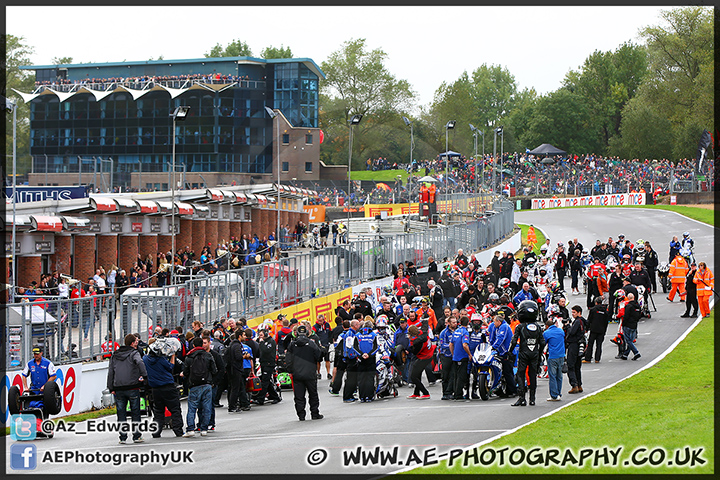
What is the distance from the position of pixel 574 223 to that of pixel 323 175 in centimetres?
4331

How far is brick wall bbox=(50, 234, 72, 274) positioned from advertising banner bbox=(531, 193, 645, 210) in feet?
148

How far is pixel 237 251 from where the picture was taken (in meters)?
39.8

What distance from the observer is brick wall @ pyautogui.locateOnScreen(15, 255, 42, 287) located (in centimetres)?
2986

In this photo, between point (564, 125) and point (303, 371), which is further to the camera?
point (564, 125)

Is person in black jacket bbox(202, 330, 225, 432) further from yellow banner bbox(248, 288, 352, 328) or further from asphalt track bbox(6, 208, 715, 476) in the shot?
yellow banner bbox(248, 288, 352, 328)

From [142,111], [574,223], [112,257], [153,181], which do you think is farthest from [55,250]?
[142,111]

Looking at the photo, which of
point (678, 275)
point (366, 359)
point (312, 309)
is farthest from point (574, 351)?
point (312, 309)

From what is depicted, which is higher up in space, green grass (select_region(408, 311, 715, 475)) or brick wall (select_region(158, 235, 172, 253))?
brick wall (select_region(158, 235, 172, 253))

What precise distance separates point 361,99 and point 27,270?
91667 millimetres

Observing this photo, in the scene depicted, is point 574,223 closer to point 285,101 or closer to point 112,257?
point 112,257

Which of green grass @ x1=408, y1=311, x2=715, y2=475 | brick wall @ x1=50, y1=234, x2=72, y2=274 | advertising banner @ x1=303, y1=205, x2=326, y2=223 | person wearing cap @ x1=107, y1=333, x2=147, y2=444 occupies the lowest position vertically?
green grass @ x1=408, y1=311, x2=715, y2=475

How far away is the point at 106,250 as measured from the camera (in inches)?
1367

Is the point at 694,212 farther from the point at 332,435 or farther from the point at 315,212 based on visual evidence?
the point at 332,435

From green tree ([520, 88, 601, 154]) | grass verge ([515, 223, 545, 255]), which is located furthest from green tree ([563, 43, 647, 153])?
grass verge ([515, 223, 545, 255])
